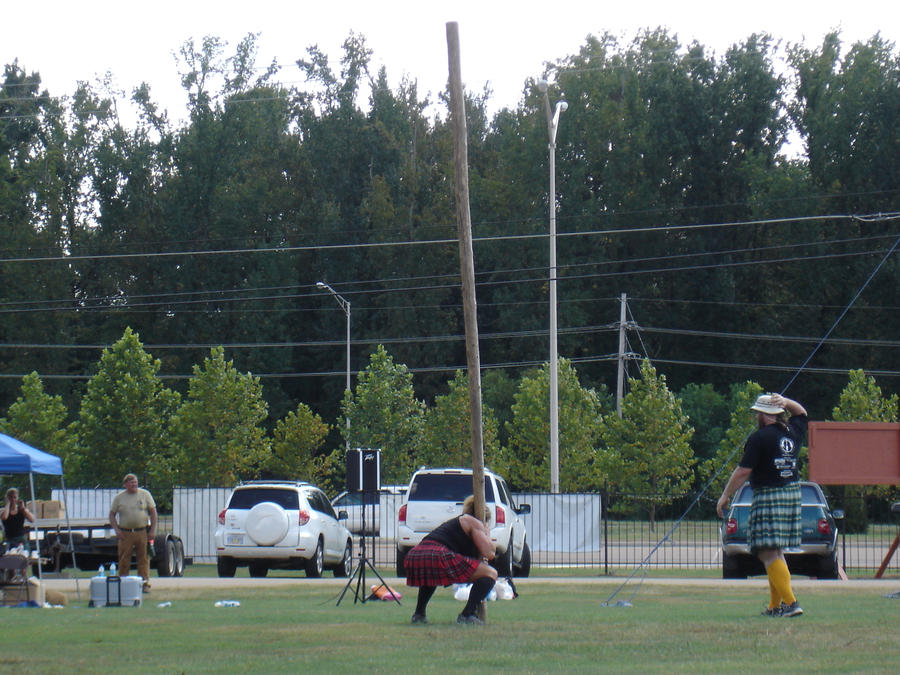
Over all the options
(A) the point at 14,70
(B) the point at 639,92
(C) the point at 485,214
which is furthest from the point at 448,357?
(A) the point at 14,70

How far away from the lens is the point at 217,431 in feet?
151

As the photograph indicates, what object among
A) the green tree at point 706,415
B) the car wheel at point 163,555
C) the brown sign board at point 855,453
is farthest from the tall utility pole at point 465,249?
the green tree at point 706,415

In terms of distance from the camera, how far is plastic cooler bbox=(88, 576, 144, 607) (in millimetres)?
14494

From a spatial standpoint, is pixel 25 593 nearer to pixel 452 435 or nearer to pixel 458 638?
pixel 458 638

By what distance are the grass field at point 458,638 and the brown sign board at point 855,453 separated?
6037 mm

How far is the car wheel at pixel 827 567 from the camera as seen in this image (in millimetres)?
19562

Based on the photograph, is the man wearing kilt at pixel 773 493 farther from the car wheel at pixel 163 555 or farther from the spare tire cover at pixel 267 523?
the car wheel at pixel 163 555

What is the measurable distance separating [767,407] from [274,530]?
11.7m

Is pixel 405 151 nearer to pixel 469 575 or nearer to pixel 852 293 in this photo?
pixel 852 293

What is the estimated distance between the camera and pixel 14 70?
70938 mm

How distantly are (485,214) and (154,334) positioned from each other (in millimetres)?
18008

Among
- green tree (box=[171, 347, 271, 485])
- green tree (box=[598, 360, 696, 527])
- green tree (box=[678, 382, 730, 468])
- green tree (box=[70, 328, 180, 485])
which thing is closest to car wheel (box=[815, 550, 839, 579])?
green tree (box=[598, 360, 696, 527])

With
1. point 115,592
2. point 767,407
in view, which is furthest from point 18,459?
point 767,407

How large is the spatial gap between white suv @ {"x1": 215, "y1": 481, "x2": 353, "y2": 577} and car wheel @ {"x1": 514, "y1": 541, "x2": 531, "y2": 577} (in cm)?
332
